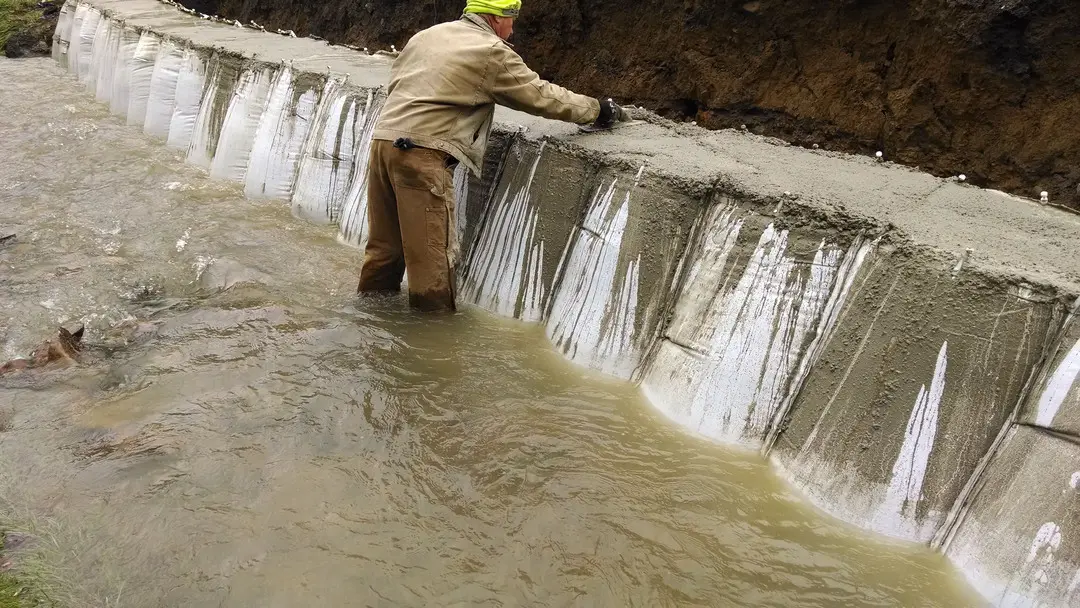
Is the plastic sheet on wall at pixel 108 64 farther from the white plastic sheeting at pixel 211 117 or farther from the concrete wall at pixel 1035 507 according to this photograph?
the concrete wall at pixel 1035 507

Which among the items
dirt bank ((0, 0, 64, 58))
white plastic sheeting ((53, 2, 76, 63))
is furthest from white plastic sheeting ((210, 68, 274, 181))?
dirt bank ((0, 0, 64, 58))

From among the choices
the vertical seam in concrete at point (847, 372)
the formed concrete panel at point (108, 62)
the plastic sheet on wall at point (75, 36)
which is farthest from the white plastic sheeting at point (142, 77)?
the vertical seam in concrete at point (847, 372)

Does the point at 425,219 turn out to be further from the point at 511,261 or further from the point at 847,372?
the point at 847,372

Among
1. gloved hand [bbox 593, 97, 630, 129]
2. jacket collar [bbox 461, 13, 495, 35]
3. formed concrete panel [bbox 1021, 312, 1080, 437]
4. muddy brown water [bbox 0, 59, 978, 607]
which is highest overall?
jacket collar [bbox 461, 13, 495, 35]

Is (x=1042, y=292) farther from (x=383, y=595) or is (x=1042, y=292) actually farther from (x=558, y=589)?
(x=383, y=595)

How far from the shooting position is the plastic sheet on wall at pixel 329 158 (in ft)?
18.1

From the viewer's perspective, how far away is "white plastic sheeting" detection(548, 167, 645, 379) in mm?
3555

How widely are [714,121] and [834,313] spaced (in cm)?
369

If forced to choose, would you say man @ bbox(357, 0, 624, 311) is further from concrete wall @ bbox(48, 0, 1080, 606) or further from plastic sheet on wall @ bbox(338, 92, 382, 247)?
plastic sheet on wall @ bbox(338, 92, 382, 247)

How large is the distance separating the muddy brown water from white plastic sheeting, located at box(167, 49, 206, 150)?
3404 millimetres

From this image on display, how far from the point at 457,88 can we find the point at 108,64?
8.00 metres

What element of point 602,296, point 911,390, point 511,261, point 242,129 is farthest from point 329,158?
point 911,390

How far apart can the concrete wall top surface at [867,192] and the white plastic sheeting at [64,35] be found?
35.5 feet

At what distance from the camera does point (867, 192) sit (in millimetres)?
3248
